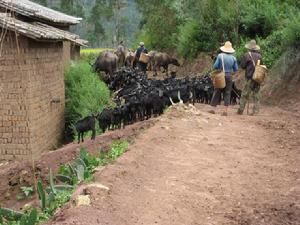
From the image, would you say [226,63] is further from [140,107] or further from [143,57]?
[143,57]

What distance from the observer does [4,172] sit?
39.9 ft

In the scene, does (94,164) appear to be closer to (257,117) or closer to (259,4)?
(257,117)

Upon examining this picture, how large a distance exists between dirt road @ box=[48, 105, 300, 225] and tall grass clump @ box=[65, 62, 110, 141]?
639cm

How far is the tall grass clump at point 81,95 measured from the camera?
18453mm

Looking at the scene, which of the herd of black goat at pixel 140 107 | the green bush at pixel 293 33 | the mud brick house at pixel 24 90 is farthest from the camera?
the green bush at pixel 293 33

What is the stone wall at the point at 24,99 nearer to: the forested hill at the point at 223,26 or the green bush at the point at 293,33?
the green bush at the point at 293,33

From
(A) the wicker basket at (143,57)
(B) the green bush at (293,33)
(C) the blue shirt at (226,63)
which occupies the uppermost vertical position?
(B) the green bush at (293,33)

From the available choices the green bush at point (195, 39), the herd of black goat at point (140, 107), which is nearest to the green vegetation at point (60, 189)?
the herd of black goat at point (140, 107)

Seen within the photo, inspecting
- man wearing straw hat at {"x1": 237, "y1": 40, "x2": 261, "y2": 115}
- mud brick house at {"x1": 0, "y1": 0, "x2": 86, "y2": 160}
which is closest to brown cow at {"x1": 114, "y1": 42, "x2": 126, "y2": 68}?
mud brick house at {"x1": 0, "y1": 0, "x2": 86, "y2": 160}

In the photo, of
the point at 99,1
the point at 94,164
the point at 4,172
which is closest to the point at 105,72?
the point at 4,172

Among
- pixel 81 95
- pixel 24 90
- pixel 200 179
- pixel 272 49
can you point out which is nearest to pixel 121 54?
pixel 272 49

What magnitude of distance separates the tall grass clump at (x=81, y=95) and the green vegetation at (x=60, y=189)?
7.71 metres

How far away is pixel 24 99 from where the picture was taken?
1324 centimetres

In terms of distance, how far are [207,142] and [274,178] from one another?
255 cm
